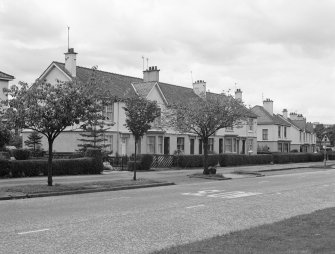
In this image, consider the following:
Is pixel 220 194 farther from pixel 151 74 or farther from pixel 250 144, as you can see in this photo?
pixel 250 144

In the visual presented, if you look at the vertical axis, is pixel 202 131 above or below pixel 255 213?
above

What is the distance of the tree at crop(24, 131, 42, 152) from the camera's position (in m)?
39.7

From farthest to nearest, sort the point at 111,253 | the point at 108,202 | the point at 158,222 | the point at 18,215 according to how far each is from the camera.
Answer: the point at 108,202, the point at 18,215, the point at 158,222, the point at 111,253

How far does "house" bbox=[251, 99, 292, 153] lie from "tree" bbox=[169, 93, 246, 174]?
132 feet

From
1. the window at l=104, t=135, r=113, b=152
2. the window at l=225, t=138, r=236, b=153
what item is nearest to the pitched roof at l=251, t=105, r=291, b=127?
the window at l=225, t=138, r=236, b=153

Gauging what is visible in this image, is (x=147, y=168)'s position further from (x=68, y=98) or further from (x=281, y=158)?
(x=281, y=158)

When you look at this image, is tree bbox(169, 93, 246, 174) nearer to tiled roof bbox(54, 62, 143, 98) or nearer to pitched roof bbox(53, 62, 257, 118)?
pitched roof bbox(53, 62, 257, 118)

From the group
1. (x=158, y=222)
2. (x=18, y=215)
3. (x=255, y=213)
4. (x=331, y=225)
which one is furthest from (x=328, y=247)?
(x=18, y=215)

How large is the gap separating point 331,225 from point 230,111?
19.5 metres

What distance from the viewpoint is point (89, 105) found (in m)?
19.1

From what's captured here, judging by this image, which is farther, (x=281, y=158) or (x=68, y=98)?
(x=281, y=158)

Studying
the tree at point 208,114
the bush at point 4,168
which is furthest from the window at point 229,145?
the bush at point 4,168

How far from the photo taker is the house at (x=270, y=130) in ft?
232

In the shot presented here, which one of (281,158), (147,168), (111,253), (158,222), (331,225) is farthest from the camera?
(281,158)
